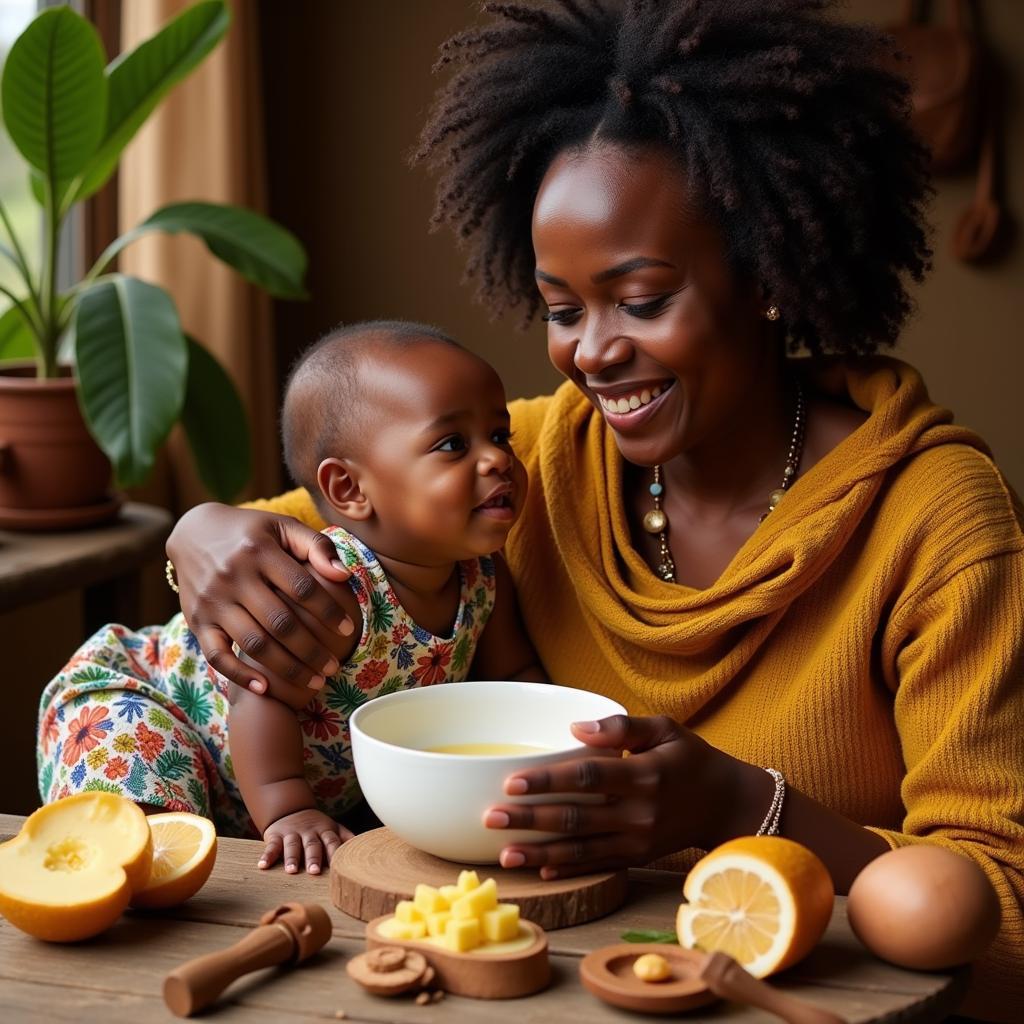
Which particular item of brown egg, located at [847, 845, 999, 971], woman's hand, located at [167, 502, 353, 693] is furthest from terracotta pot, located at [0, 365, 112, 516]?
brown egg, located at [847, 845, 999, 971]

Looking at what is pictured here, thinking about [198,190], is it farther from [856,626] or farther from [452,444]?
[856,626]

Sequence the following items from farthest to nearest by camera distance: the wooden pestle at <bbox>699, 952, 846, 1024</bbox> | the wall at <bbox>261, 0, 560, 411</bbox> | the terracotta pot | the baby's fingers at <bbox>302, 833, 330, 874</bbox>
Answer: the wall at <bbox>261, 0, 560, 411</bbox> < the terracotta pot < the baby's fingers at <bbox>302, 833, 330, 874</bbox> < the wooden pestle at <bbox>699, 952, 846, 1024</bbox>

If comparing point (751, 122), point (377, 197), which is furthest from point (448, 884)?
point (377, 197)

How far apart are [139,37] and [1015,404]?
2.32m

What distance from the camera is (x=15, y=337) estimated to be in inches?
108

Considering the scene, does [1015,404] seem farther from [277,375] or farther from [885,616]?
[885,616]

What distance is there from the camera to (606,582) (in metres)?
1.60

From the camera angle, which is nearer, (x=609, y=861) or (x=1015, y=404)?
(x=609, y=861)

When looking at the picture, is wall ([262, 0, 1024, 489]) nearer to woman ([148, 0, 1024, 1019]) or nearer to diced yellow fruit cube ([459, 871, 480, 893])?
woman ([148, 0, 1024, 1019])

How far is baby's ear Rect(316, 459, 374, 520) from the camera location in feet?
4.95

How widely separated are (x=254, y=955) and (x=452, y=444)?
0.69 m

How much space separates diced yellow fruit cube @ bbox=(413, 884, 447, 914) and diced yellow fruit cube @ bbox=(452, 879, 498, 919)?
17 millimetres

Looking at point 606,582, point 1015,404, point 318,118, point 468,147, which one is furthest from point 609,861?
point 318,118

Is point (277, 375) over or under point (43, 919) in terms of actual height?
over
